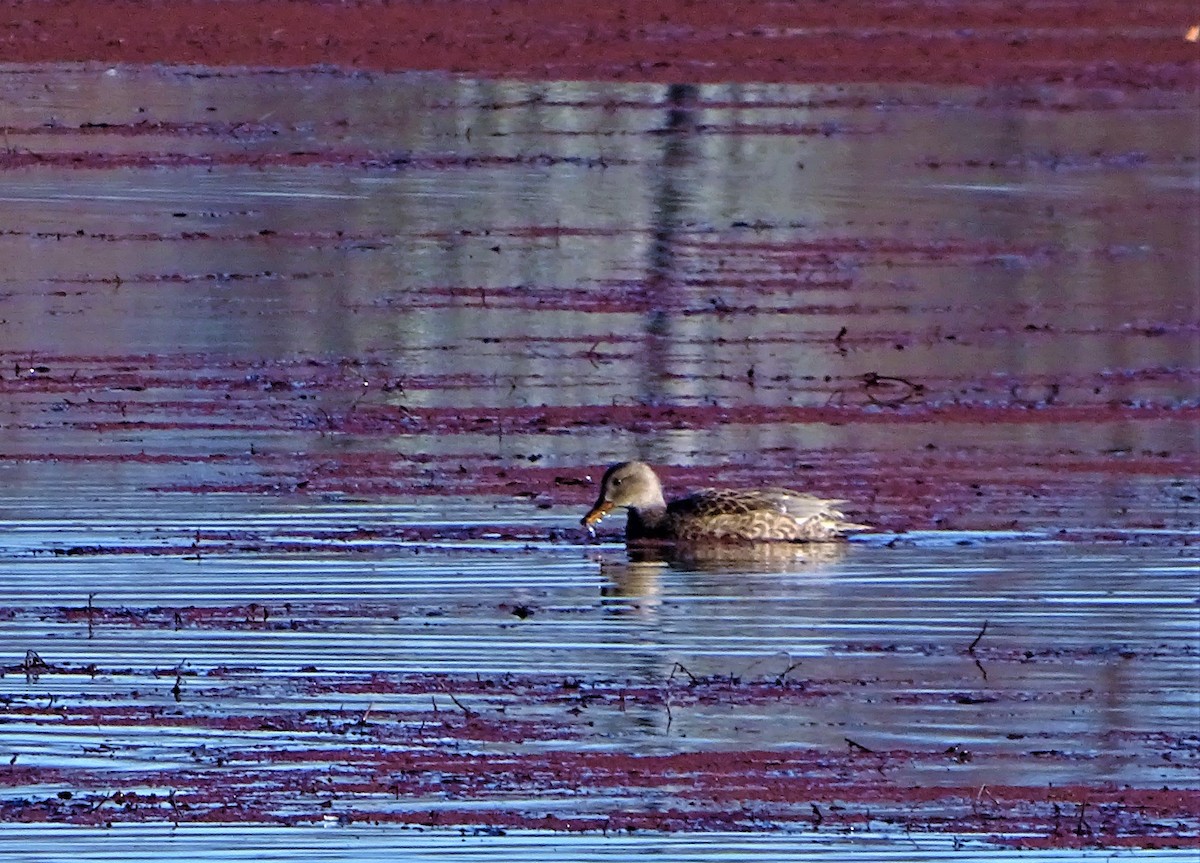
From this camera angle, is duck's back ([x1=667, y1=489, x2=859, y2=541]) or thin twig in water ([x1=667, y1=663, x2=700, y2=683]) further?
duck's back ([x1=667, y1=489, x2=859, y2=541])

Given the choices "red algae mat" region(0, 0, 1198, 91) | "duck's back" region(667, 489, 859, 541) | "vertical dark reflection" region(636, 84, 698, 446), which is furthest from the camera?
"red algae mat" region(0, 0, 1198, 91)

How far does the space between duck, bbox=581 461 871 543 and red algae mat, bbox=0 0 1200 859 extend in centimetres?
15

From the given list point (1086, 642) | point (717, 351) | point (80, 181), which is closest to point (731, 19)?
point (80, 181)

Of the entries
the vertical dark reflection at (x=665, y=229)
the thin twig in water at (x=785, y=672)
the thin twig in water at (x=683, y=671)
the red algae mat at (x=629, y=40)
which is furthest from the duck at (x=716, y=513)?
the red algae mat at (x=629, y=40)

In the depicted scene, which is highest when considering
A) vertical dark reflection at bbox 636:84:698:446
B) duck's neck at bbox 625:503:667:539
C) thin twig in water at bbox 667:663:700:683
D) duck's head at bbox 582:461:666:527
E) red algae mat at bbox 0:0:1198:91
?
red algae mat at bbox 0:0:1198:91

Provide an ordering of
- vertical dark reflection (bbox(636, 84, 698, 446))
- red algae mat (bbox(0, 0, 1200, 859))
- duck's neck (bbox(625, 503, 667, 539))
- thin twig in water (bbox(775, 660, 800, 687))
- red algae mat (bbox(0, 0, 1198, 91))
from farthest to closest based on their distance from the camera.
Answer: red algae mat (bbox(0, 0, 1198, 91))
vertical dark reflection (bbox(636, 84, 698, 446))
duck's neck (bbox(625, 503, 667, 539))
thin twig in water (bbox(775, 660, 800, 687))
red algae mat (bbox(0, 0, 1200, 859))

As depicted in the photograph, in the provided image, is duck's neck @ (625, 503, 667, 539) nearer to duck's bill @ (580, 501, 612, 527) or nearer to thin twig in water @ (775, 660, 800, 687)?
duck's bill @ (580, 501, 612, 527)

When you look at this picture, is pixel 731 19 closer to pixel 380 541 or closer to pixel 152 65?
pixel 152 65

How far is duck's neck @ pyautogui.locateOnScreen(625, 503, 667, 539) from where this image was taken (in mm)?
13664

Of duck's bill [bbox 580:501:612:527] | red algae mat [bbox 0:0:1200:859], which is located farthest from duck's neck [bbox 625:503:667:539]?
red algae mat [bbox 0:0:1200:859]

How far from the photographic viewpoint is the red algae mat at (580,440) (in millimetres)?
9297

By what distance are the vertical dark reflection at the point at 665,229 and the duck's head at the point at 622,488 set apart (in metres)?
3.29

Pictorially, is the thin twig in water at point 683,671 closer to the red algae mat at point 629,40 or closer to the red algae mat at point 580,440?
the red algae mat at point 580,440

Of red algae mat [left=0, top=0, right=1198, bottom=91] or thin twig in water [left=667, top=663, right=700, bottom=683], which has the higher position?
red algae mat [left=0, top=0, right=1198, bottom=91]
